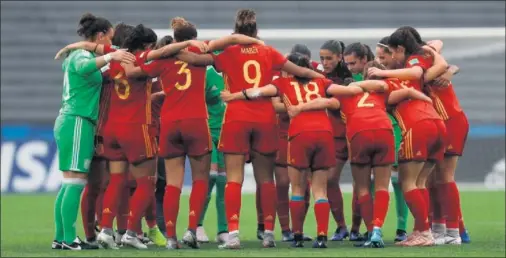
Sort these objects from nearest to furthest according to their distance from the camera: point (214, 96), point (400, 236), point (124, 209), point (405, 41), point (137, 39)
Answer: point (137, 39) → point (405, 41) → point (400, 236) → point (124, 209) → point (214, 96)

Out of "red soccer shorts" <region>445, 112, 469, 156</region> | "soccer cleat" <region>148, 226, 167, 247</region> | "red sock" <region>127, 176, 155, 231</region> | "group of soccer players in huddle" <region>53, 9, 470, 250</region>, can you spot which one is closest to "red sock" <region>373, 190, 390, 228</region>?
"group of soccer players in huddle" <region>53, 9, 470, 250</region>

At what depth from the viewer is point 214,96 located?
12.1 metres

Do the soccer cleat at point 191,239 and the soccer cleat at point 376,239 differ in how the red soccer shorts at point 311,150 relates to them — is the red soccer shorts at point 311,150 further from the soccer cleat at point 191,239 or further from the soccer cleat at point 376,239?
the soccer cleat at point 191,239

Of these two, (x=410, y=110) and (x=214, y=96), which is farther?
(x=214, y=96)

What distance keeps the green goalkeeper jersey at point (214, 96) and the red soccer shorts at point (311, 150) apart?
1162 mm

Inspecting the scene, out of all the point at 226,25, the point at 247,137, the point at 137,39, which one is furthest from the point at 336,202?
the point at 226,25

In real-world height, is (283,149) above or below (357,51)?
below

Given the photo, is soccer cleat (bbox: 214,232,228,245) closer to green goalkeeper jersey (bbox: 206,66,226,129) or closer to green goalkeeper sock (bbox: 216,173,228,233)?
green goalkeeper sock (bbox: 216,173,228,233)

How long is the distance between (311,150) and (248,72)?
867 mm

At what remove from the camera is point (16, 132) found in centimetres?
2277

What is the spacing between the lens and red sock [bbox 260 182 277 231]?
11.1m

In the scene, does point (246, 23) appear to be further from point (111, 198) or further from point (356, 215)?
point (356, 215)

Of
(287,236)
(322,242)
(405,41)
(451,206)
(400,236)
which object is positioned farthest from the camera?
(287,236)

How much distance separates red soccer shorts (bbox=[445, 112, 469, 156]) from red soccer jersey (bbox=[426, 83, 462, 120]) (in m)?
0.05
